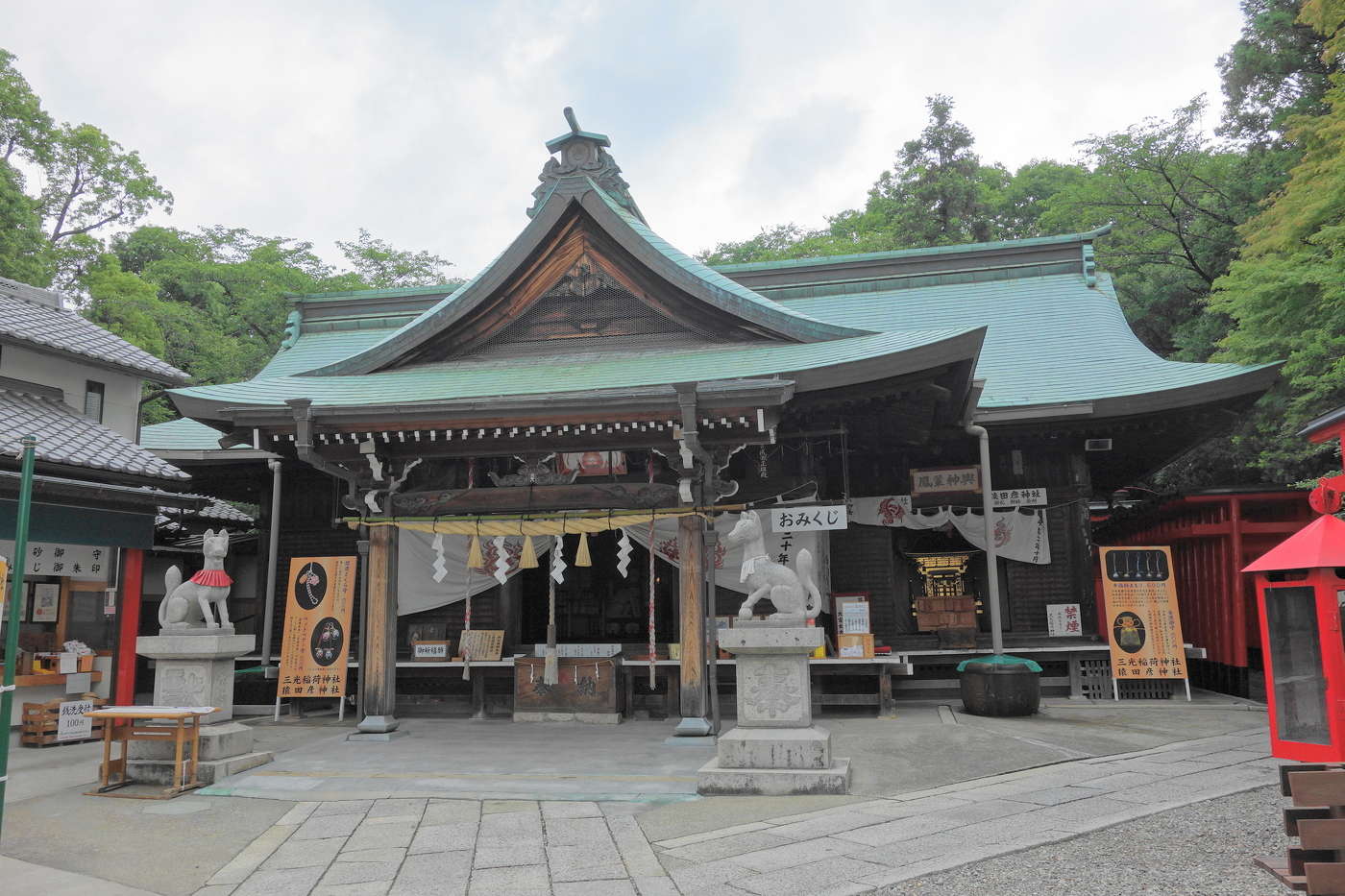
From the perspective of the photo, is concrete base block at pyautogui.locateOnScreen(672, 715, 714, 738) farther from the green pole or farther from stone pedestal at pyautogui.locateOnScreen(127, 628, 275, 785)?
the green pole

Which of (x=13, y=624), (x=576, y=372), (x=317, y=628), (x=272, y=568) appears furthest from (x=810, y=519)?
(x=272, y=568)

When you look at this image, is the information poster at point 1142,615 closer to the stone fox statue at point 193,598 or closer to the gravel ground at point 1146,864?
the gravel ground at point 1146,864

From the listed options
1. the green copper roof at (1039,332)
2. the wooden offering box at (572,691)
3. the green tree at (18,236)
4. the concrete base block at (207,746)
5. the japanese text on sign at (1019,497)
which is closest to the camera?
the concrete base block at (207,746)

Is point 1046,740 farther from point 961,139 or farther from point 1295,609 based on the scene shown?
point 961,139

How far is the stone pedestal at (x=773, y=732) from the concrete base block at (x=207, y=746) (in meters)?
4.91

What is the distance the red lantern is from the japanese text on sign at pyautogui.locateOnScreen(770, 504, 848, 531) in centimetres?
535

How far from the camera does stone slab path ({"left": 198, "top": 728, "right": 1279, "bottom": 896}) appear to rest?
5.48 m

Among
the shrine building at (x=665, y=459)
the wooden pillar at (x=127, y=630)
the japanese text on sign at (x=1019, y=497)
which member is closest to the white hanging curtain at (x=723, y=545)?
the shrine building at (x=665, y=459)

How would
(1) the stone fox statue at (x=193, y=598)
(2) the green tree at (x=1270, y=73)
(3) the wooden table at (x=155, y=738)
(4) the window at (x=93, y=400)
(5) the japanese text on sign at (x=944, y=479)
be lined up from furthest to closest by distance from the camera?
(2) the green tree at (x=1270, y=73), (4) the window at (x=93, y=400), (5) the japanese text on sign at (x=944, y=479), (1) the stone fox statue at (x=193, y=598), (3) the wooden table at (x=155, y=738)

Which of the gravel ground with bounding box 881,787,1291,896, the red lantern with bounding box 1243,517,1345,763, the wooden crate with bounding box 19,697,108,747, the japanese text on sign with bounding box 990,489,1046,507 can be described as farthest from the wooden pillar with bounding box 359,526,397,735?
the red lantern with bounding box 1243,517,1345,763

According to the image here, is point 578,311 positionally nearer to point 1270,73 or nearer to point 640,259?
point 640,259

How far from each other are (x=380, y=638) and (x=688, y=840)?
584 cm

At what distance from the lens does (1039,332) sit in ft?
50.4

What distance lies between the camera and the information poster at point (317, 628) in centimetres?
1277
